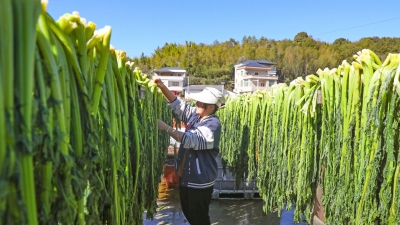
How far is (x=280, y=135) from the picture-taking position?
371 cm

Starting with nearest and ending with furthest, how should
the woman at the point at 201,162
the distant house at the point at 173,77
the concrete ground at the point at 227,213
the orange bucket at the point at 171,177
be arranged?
the woman at the point at 201,162, the concrete ground at the point at 227,213, the orange bucket at the point at 171,177, the distant house at the point at 173,77

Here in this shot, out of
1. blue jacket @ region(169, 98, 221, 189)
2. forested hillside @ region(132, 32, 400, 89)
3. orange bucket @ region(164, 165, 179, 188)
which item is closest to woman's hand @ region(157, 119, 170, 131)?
blue jacket @ region(169, 98, 221, 189)

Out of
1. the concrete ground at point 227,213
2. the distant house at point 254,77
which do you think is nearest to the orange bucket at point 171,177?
the concrete ground at point 227,213

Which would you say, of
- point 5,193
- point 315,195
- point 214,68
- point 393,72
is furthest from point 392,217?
point 214,68

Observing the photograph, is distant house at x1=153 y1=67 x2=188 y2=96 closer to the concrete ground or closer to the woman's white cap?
the concrete ground

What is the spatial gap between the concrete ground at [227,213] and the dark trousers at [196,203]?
5.19 ft

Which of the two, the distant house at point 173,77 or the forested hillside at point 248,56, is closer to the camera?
the distant house at point 173,77

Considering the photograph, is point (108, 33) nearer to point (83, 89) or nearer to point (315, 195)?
point (83, 89)

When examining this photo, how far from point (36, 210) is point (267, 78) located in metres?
51.6

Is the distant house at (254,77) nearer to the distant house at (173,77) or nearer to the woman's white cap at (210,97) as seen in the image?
the distant house at (173,77)

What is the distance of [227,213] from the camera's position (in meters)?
5.25

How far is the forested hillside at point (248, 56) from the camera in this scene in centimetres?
6268

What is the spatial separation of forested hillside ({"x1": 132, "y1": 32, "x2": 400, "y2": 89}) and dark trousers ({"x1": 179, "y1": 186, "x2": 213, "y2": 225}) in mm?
56767

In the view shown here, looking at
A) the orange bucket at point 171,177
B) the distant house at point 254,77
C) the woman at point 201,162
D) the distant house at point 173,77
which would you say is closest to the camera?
the woman at point 201,162
